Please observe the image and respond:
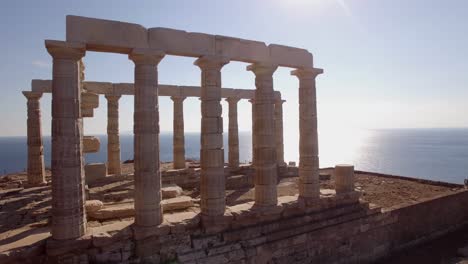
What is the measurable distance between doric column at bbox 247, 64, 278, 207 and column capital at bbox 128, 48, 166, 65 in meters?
3.74

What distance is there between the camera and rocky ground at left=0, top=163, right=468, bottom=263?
10.5 m

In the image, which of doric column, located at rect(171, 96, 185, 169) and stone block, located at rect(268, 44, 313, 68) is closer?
stone block, located at rect(268, 44, 313, 68)

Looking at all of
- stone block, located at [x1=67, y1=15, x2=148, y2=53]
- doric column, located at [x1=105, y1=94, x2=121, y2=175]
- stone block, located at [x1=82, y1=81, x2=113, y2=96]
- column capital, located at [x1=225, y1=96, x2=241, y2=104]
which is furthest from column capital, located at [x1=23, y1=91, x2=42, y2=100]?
stone block, located at [x1=67, y1=15, x2=148, y2=53]

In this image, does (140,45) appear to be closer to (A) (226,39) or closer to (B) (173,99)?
(A) (226,39)

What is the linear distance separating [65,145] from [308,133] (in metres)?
8.68

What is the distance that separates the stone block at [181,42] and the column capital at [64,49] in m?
1.98

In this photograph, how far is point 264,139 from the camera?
11.9 meters

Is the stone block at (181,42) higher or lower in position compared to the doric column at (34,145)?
higher

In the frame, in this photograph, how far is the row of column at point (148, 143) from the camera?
334 inches

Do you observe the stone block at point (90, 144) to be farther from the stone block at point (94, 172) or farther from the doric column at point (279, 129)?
the doric column at point (279, 129)

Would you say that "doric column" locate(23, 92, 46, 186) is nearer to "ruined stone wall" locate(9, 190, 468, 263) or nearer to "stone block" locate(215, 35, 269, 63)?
"ruined stone wall" locate(9, 190, 468, 263)

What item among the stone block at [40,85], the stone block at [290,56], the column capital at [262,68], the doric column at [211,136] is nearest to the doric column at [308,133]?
the stone block at [290,56]

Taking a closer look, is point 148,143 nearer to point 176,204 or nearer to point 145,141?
point 145,141

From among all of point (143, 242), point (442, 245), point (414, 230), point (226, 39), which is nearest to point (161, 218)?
point (143, 242)
